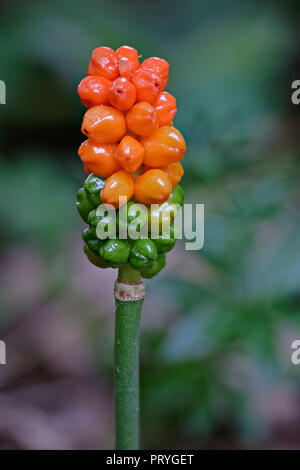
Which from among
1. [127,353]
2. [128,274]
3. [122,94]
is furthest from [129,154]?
[127,353]

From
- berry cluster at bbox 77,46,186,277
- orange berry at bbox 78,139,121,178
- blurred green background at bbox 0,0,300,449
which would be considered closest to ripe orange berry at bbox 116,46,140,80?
berry cluster at bbox 77,46,186,277

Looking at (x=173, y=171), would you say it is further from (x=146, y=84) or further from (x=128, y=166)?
(x=146, y=84)

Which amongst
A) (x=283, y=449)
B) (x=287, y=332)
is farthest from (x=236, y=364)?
(x=287, y=332)

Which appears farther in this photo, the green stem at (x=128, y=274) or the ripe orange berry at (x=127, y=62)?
the green stem at (x=128, y=274)

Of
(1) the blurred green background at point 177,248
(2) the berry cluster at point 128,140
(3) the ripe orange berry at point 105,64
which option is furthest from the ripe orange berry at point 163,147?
(1) the blurred green background at point 177,248

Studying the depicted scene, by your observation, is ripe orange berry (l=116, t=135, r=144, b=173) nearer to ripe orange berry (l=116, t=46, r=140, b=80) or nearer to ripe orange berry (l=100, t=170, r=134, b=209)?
ripe orange berry (l=100, t=170, r=134, b=209)

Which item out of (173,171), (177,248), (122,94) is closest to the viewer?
(122,94)

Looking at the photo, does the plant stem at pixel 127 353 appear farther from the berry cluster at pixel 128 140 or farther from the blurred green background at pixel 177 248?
the blurred green background at pixel 177 248
